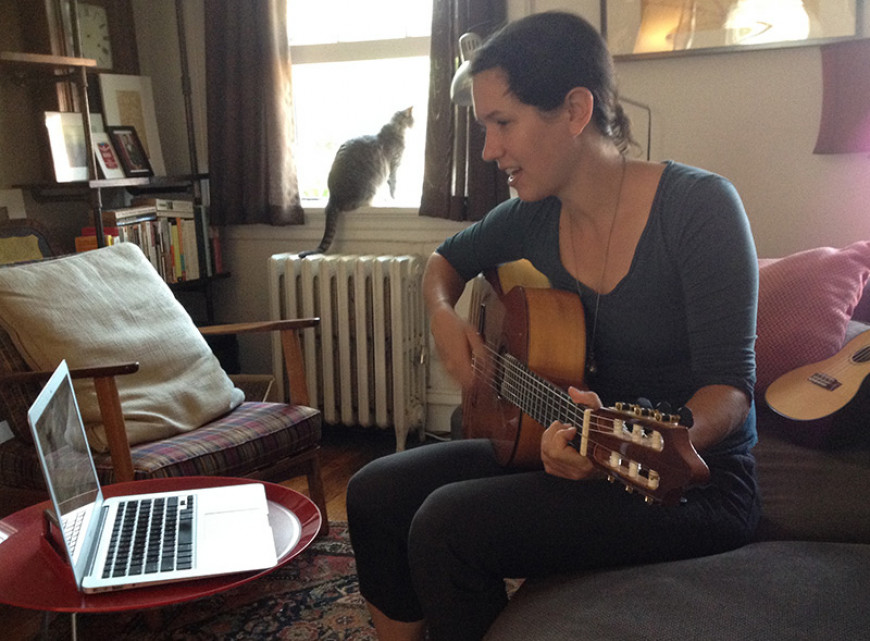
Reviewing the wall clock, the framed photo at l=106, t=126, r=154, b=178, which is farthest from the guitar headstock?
the wall clock

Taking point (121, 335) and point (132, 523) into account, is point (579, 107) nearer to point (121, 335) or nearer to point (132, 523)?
point (132, 523)

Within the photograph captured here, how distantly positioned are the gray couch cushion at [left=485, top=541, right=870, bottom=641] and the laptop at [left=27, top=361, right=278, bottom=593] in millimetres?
402

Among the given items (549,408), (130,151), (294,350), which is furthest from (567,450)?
(130,151)

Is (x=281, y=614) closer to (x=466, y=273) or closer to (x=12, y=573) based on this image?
(x=12, y=573)

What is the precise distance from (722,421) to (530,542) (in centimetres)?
31

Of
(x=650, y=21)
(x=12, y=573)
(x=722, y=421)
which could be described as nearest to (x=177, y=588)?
(x=12, y=573)

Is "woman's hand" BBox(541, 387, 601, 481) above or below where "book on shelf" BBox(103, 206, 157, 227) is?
below

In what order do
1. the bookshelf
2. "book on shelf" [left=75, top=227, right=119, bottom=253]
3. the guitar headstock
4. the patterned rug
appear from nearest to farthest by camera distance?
the guitar headstock, the patterned rug, the bookshelf, "book on shelf" [left=75, top=227, right=119, bottom=253]

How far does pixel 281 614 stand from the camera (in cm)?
180

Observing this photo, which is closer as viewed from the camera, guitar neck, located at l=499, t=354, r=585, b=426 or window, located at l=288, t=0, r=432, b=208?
guitar neck, located at l=499, t=354, r=585, b=426

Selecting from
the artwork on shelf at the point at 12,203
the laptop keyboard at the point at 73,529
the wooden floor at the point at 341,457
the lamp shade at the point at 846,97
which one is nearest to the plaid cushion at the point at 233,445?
the wooden floor at the point at 341,457

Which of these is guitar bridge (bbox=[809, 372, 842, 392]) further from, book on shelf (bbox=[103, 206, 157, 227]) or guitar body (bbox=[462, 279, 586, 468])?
book on shelf (bbox=[103, 206, 157, 227])

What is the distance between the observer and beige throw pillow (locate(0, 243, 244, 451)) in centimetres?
187

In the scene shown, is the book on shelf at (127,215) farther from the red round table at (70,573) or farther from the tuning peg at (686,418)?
the tuning peg at (686,418)
